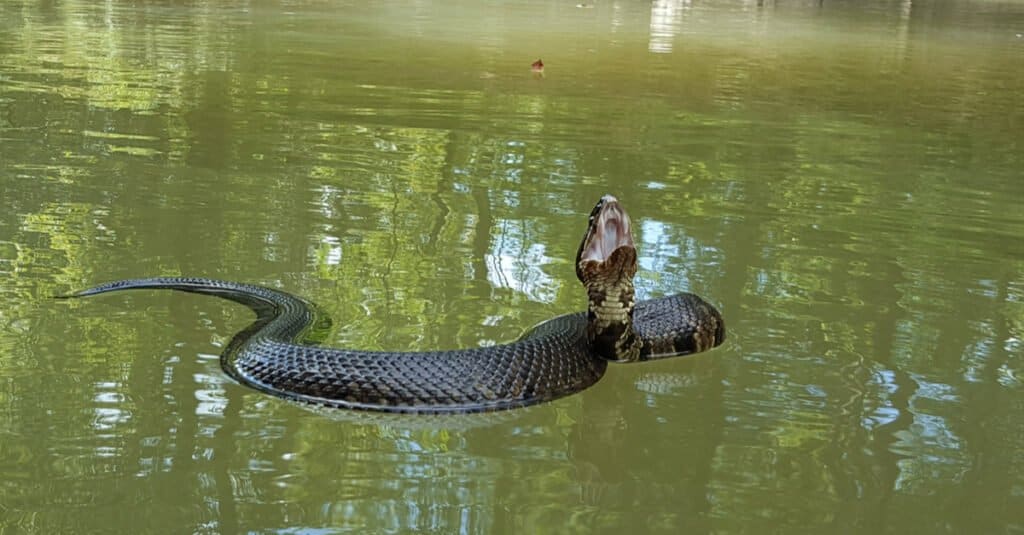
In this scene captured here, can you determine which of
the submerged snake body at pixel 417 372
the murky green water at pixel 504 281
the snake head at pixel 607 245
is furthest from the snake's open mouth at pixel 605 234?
the murky green water at pixel 504 281

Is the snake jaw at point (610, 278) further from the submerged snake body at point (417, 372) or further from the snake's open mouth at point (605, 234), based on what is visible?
the submerged snake body at point (417, 372)

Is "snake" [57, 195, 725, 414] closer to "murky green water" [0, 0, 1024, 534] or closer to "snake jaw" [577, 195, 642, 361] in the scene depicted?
"snake jaw" [577, 195, 642, 361]

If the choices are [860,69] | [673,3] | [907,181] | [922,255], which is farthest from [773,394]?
[673,3]

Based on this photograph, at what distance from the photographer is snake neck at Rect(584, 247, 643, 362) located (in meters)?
5.76

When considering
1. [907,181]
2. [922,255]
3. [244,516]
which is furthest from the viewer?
[907,181]

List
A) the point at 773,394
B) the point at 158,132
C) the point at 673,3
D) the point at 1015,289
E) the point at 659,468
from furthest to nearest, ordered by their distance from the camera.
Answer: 1. the point at 673,3
2. the point at 158,132
3. the point at 1015,289
4. the point at 773,394
5. the point at 659,468

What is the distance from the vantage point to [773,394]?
5656mm

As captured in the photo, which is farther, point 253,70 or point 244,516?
point 253,70

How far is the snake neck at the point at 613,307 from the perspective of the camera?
576 cm

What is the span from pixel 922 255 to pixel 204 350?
5.05 m

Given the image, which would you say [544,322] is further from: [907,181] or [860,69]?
[860,69]

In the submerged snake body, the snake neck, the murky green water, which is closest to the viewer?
the murky green water

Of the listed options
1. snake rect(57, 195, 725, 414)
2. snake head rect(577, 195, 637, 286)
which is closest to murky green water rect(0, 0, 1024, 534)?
snake rect(57, 195, 725, 414)

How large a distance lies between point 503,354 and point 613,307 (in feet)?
2.25
